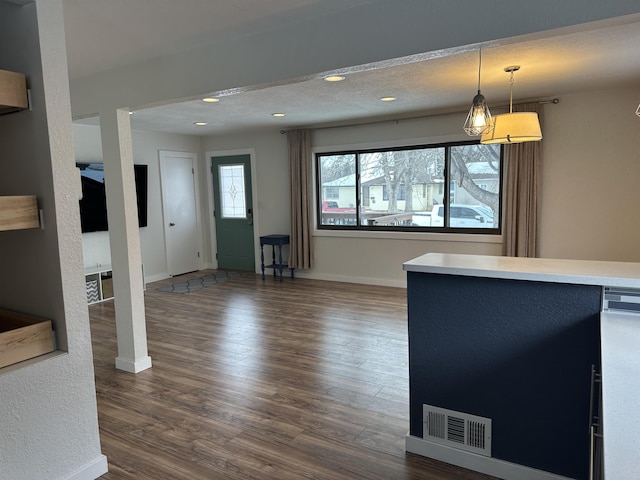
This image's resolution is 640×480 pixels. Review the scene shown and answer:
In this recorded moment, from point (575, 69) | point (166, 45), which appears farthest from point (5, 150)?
point (575, 69)

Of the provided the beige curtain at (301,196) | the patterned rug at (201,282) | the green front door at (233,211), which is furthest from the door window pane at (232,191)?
the beige curtain at (301,196)

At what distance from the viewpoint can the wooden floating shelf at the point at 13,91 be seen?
183 cm

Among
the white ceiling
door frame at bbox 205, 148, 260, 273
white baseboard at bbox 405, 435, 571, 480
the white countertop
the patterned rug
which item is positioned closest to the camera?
the white countertop

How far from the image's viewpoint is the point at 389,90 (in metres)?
4.29

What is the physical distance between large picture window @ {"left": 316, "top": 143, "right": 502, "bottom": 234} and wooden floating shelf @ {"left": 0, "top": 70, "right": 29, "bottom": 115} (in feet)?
15.7

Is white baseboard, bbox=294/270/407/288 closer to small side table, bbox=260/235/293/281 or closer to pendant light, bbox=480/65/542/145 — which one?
small side table, bbox=260/235/293/281

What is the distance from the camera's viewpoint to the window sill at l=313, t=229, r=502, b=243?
5.45 m

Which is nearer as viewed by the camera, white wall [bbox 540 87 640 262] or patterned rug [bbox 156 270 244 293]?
white wall [bbox 540 87 640 262]

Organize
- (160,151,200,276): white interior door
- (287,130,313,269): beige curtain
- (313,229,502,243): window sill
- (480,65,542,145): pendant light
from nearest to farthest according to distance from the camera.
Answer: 1. (480,65,542,145): pendant light
2. (313,229,502,243): window sill
3. (287,130,313,269): beige curtain
4. (160,151,200,276): white interior door

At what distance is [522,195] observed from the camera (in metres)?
5.07

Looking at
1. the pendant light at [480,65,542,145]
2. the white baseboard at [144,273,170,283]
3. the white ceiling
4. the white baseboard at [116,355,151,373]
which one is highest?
the white ceiling

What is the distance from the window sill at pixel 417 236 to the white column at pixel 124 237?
3566 mm

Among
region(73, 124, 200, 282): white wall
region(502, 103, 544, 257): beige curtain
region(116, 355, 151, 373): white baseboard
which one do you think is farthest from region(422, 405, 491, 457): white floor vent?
region(73, 124, 200, 282): white wall

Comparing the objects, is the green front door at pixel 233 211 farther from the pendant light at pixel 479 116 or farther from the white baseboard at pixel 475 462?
the white baseboard at pixel 475 462
